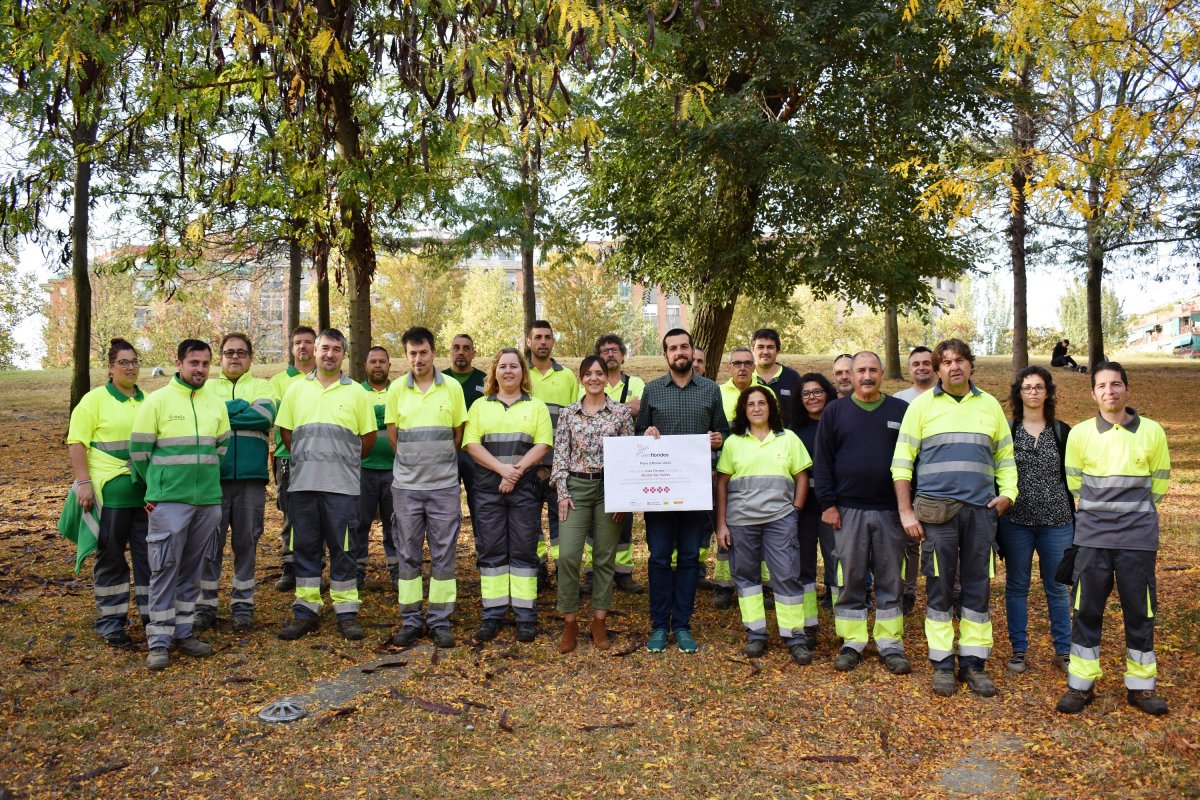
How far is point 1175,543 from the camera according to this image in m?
9.17

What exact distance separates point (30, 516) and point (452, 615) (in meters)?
6.46

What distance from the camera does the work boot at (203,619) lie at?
21.1ft

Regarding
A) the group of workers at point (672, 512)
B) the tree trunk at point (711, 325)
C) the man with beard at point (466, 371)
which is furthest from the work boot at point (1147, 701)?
the tree trunk at point (711, 325)

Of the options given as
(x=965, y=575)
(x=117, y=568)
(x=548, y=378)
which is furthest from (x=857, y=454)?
(x=117, y=568)

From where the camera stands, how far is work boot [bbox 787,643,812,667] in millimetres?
5914

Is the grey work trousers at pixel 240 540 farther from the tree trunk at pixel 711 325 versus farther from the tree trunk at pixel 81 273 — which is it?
the tree trunk at pixel 711 325

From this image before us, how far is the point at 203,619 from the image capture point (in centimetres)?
653

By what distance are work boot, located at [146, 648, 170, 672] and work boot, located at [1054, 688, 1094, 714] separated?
5.31m

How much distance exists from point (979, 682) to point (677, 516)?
2096 mm

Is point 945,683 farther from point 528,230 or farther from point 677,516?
point 528,230

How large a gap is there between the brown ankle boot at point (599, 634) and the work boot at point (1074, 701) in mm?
2746

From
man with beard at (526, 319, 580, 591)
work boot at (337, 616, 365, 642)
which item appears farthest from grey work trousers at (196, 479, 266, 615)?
man with beard at (526, 319, 580, 591)

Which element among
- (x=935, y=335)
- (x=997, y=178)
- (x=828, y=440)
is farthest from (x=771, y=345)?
(x=935, y=335)

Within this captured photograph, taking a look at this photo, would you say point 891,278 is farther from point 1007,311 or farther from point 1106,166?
point 1007,311
